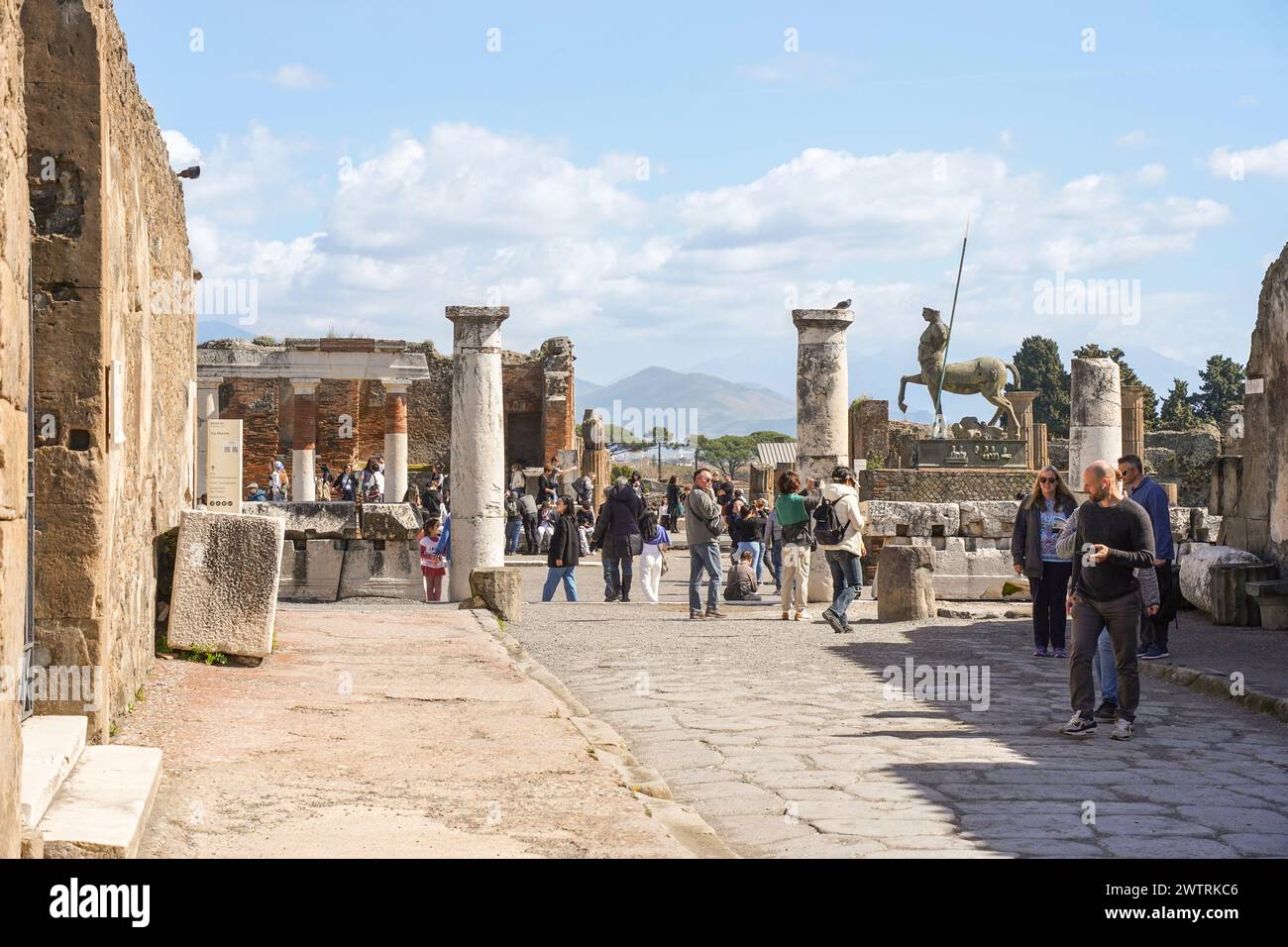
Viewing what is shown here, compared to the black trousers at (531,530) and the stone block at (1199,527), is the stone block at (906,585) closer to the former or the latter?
the stone block at (1199,527)

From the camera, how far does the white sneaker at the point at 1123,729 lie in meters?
8.33

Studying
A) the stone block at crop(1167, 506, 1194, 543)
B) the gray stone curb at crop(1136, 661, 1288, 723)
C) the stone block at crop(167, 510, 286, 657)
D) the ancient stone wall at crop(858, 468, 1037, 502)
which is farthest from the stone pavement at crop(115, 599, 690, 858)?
the ancient stone wall at crop(858, 468, 1037, 502)

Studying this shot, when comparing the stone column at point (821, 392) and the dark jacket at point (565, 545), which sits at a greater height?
the stone column at point (821, 392)

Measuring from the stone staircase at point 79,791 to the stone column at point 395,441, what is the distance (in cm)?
2687

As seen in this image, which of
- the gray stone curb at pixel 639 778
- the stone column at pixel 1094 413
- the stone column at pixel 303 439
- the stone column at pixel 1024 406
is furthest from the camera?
the stone column at pixel 1024 406

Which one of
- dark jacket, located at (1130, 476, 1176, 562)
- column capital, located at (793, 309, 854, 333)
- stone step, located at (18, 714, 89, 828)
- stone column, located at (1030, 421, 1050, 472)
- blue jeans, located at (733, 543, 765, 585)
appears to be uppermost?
column capital, located at (793, 309, 854, 333)

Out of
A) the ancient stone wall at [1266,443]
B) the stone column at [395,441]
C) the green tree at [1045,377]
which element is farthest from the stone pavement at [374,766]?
the green tree at [1045,377]

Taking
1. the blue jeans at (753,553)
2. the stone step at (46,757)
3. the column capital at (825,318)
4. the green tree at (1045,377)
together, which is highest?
the green tree at (1045,377)

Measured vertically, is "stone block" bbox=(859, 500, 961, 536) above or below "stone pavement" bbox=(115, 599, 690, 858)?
above

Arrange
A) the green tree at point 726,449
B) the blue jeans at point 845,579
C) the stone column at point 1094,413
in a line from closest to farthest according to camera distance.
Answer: the blue jeans at point 845,579 < the stone column at point 1094,413 < the green tree at point 726,449

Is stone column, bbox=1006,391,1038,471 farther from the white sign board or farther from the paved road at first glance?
the white sign board

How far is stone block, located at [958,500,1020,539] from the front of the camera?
62.0 feet

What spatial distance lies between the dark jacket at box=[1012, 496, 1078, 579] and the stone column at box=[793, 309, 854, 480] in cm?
654

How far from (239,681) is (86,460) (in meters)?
2.80
